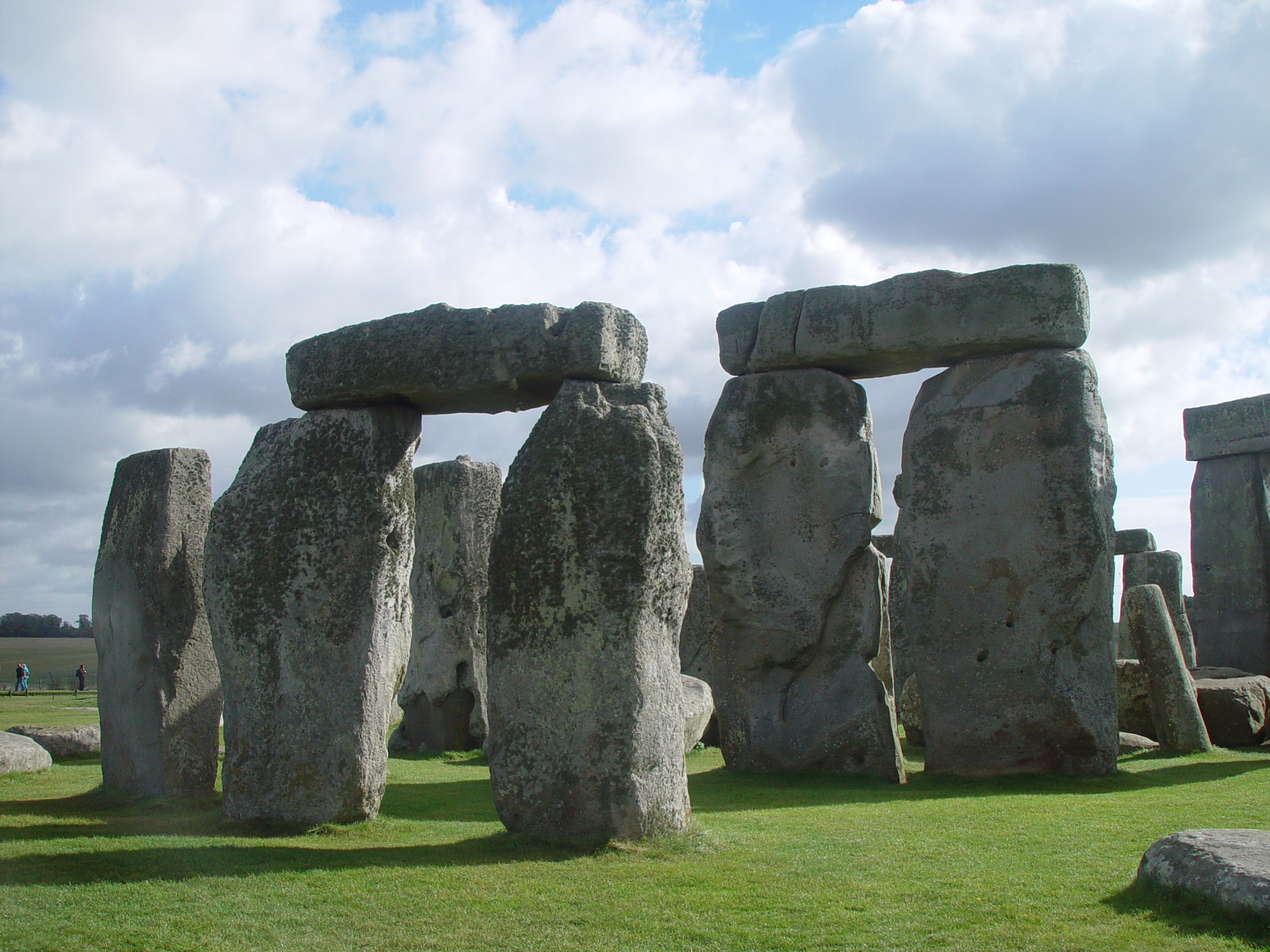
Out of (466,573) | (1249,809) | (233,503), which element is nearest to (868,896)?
(1249,809)

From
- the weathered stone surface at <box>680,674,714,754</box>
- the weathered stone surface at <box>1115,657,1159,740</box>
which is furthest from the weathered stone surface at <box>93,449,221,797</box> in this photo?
the weathered stone surface at <box>1115,657,1159,740</box>

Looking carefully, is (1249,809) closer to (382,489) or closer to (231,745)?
(382,489)

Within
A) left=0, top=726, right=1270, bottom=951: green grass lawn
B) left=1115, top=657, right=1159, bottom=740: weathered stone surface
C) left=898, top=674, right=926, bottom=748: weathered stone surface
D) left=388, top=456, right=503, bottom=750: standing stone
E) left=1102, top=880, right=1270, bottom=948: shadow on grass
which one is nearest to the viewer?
left=1102, top=880, right=1270, bottom=948: shadow on grass

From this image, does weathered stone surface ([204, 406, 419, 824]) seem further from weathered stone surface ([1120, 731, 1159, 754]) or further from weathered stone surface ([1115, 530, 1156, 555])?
weathered stone surface ([1115, 530, 1156, 555])

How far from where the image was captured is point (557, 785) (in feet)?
18.5

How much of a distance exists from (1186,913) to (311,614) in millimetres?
4534

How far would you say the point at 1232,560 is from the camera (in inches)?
619

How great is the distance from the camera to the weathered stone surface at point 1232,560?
50.8ft

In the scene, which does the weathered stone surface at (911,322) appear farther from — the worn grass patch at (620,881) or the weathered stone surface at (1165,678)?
the worn grass patch at (620,881)

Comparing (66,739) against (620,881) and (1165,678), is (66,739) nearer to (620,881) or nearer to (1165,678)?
(620,881)

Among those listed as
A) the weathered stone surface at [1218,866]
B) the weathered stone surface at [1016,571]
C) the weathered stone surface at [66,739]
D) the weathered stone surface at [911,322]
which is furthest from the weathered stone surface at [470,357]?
the weathered stone surface at [66,739]

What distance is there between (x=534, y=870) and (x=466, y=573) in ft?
22.0

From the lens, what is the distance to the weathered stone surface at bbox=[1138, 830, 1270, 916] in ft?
13.2

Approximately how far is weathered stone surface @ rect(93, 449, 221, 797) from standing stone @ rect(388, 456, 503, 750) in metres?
3.95
